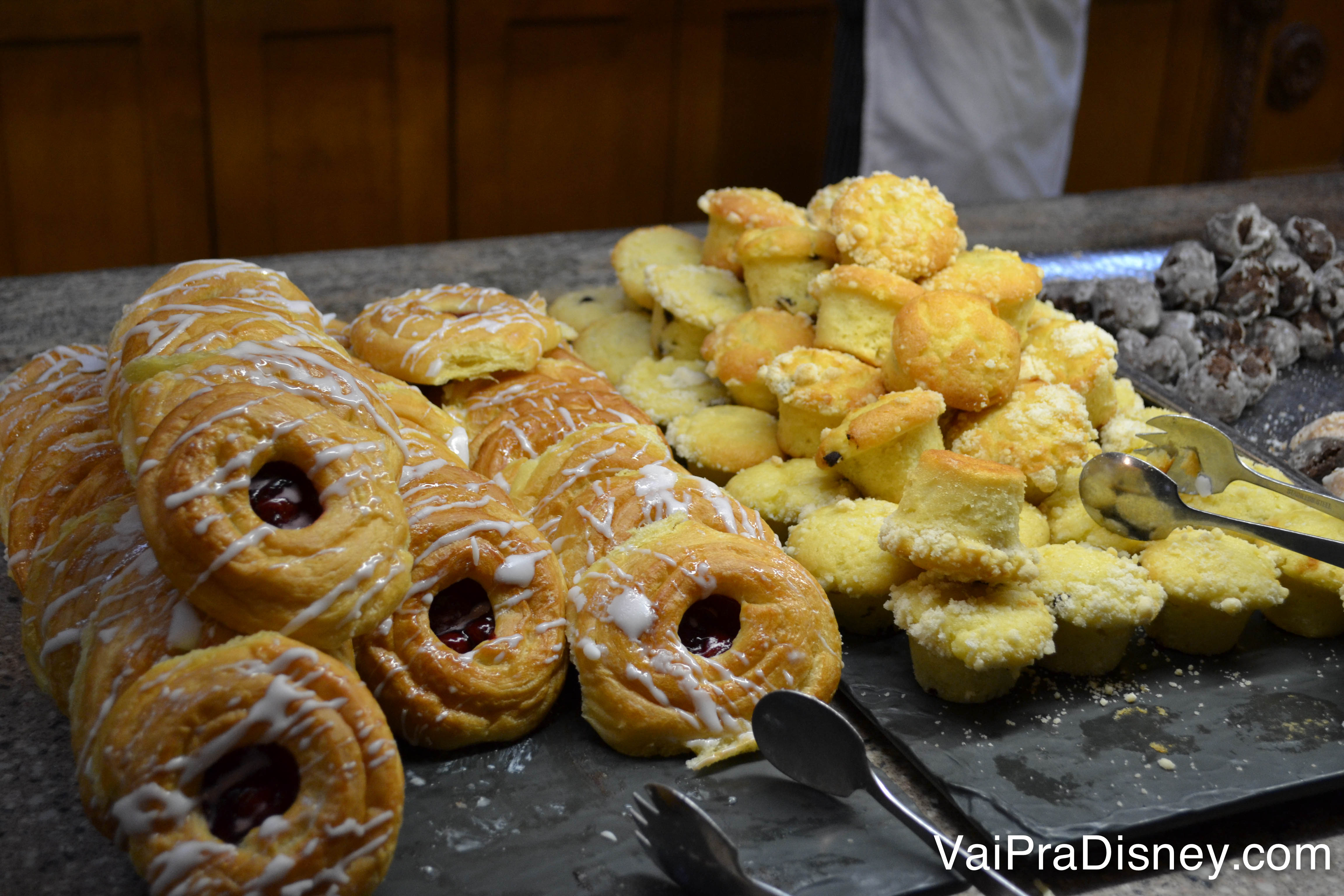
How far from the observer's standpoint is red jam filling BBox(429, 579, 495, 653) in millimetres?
1321

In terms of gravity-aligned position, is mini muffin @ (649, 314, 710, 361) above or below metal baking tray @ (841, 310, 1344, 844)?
above

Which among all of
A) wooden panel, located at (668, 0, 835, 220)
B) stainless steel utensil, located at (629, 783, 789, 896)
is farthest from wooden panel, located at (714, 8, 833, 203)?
stainless steel utensil, located at (629, 783, 789, 896)

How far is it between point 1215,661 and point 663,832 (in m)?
0.82

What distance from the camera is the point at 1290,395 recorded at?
228 centimetres

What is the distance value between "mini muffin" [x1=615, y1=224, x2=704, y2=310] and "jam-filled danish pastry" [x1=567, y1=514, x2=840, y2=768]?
2.75ft

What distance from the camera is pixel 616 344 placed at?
2.09 metres

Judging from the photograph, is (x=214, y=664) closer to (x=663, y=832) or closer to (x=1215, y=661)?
(x=663, y=832)

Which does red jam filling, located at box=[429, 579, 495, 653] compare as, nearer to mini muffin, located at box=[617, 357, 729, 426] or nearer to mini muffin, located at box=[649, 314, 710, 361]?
mini muffin, located at box=[617, 357, 729, 426]

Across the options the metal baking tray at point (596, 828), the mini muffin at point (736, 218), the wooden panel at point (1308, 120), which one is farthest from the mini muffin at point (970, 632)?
the wooden panel at point (1308, 120)

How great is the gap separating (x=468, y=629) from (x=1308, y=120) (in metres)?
5.67

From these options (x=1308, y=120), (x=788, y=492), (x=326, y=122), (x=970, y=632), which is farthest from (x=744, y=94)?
(x=970, y=632)

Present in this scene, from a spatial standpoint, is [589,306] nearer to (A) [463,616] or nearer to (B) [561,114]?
(A) [463,616]

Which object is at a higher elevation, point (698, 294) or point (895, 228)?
point (895, 228)

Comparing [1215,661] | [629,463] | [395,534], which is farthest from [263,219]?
[1215,661]
